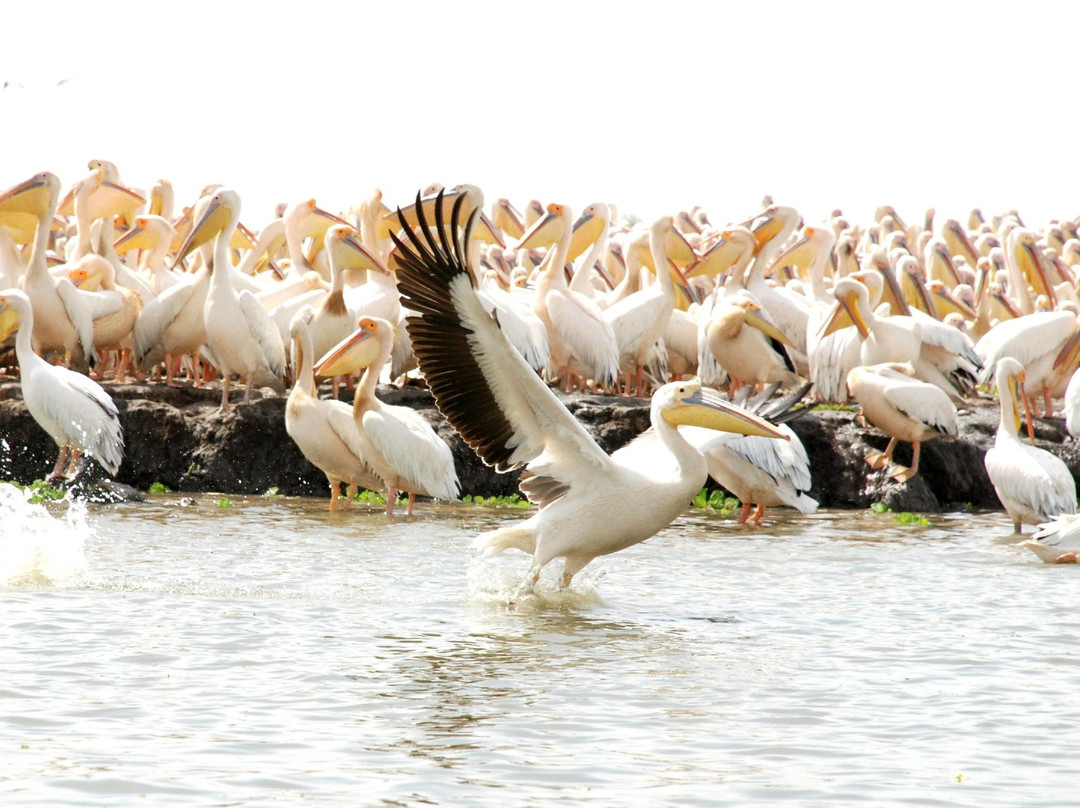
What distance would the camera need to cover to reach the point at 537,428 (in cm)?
602

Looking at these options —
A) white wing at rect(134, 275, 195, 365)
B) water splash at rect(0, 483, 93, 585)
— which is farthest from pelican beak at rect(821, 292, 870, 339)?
water splash at rect(0, 483, 93, 585)

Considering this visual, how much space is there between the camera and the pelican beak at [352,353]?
9.84 m

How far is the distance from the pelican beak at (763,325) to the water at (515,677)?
305 centimetres

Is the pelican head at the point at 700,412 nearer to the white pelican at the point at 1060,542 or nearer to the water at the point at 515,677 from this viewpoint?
the water at the point at 515,677

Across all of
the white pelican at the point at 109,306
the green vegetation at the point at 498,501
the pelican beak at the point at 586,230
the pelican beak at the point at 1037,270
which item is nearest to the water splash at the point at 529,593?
the green vegetation at the point at 498,501

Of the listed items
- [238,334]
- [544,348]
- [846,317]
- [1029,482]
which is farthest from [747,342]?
[238,334]

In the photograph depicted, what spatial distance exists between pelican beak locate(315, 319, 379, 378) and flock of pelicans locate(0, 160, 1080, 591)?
0.01m

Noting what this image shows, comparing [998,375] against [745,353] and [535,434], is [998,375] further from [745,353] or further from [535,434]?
[535,434]

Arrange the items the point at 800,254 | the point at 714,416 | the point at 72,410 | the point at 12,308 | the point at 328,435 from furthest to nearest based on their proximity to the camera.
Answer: the point at 800,254 < the point at 12,308 < the point at 72,410 < the point at 328,435 < the point at 714,416

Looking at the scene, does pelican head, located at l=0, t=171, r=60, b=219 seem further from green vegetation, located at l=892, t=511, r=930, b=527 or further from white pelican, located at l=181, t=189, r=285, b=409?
green vegetation, located at l=892, t=511, r=930, b=527

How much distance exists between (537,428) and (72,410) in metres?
4.41

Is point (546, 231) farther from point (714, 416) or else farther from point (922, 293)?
point (714, 416)

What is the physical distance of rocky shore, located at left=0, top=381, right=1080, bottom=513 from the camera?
1066 cm

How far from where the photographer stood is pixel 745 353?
10984mm
